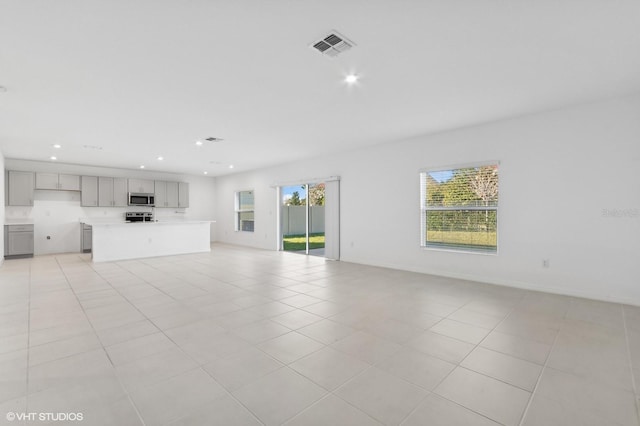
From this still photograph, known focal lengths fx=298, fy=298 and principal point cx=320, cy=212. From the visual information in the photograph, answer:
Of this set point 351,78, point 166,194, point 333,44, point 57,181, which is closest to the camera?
point 333,44

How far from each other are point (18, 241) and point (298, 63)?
898 centimetres

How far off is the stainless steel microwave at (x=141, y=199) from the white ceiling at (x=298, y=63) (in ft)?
14.9

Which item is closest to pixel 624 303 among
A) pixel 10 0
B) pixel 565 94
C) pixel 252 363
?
pixel 565 94

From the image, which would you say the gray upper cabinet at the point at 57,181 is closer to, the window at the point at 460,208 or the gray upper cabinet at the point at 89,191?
the gray upper cabinet at the point at 89,191

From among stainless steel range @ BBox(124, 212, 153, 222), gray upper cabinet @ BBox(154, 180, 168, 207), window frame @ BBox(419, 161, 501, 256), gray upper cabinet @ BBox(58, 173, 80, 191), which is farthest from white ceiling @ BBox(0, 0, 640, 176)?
gray upper cabinet @ BBox(154, 180, 168, 207)

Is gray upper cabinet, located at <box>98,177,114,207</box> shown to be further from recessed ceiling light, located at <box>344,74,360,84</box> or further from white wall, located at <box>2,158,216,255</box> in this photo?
recessed ceiling light, located at <box>344,74,360,84</box>

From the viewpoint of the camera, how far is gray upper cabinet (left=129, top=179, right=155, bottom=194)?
383 inches

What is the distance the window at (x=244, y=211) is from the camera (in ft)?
34.4

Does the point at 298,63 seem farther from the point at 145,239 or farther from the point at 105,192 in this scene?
the point at 105,192

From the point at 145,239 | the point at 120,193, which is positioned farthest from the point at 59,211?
the point at 145,239

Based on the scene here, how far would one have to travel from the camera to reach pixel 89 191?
29.2ft

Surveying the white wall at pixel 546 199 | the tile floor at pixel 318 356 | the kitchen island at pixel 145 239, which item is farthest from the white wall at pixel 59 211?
the white wall at pixel 546 199

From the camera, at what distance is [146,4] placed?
2080mm

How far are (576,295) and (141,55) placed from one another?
19.5ft
